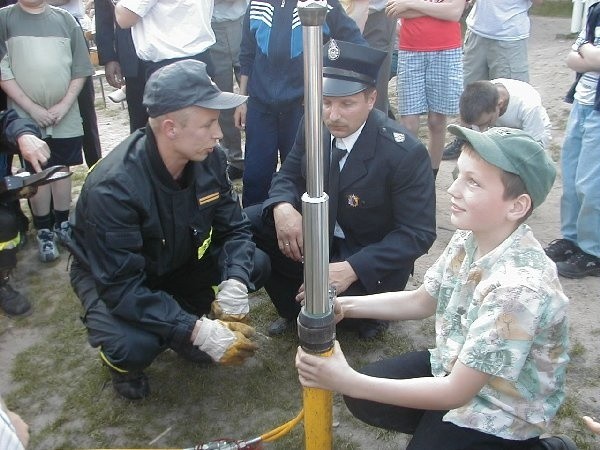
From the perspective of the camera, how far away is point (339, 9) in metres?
3.78

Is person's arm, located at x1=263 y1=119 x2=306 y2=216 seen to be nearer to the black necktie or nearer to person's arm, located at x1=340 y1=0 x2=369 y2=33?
the black necktie

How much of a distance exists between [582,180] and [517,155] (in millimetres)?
2012

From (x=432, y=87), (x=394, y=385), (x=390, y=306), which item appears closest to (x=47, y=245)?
(x=390, y=306)

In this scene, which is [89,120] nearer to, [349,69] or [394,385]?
[349,69]

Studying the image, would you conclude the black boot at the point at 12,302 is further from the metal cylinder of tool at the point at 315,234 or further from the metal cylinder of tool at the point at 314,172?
the metal cylinder of tool at the point at 314,172

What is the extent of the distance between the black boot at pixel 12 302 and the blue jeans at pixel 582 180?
3.19m

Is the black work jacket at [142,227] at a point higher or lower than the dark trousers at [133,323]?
higher

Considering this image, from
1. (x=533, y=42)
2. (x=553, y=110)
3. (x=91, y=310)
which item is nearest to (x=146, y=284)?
(x=91, y=310)

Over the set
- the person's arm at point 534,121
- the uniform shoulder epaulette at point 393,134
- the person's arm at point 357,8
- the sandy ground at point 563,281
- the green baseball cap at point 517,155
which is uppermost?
the person's arm at point 357,8

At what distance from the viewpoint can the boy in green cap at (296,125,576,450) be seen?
5.93 ft

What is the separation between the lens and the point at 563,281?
3.76 m

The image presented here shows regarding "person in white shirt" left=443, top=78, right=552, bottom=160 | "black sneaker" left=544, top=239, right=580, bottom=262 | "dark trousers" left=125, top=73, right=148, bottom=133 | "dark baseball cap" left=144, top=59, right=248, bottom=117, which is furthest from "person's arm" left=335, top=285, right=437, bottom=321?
"dark trousers" left=125, top=73, right=148, bottom=133

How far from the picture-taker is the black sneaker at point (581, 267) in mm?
3771

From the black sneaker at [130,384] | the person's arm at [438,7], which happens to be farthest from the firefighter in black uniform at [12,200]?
the person's arm at [438,7]
